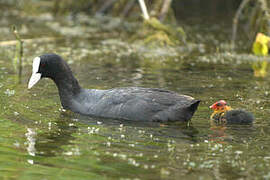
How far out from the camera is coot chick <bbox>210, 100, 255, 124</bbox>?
7555 mm

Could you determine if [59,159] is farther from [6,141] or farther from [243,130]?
[243,130]

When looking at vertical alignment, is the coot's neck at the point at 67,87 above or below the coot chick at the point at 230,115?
above

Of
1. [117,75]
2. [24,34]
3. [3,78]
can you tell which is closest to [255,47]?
[117,75]

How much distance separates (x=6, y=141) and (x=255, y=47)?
610 cm

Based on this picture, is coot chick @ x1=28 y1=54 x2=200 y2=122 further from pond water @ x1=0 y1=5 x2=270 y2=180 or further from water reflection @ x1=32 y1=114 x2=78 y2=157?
water reflection @ x1=32 y1=114 x2=78 y2=157

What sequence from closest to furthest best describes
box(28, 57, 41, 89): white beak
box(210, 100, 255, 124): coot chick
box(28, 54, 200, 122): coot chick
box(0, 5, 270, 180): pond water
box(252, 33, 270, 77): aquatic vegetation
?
box(0, 5, 270, 180): pond water
box(210, 100, 255, 124): coot chick
box(28, 54, 200, 122): coot chick
box(28, 57, 41, 89): white beak
box(252, 33, 270, 77): aquatic vegetation

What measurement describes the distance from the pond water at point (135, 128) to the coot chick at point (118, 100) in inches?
6.6

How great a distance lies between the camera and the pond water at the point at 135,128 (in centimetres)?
566

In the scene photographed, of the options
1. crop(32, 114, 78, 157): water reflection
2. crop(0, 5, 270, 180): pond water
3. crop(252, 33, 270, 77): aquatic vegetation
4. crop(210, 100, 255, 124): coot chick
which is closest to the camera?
crop(0, 5, 270, 180): pond water

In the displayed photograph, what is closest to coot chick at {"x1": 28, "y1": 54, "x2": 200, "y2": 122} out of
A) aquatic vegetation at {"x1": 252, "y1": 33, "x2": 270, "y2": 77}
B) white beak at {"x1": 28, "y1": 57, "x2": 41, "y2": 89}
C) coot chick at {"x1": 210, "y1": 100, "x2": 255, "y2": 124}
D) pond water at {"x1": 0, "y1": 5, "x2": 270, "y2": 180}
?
white beak at {"x1": 28, "y1": 57, "x2": 41, "y2": 89}

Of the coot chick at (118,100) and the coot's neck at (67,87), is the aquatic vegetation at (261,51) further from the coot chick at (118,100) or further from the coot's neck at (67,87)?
the coot's neck at (67,87)

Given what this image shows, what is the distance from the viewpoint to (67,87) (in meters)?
8.48

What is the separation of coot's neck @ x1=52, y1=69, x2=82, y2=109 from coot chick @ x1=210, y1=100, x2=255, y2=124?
83.4 inches

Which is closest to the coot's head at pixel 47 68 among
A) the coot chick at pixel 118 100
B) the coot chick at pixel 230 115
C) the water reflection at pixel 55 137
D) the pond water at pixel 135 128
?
the coot chick at pixel 118 100
